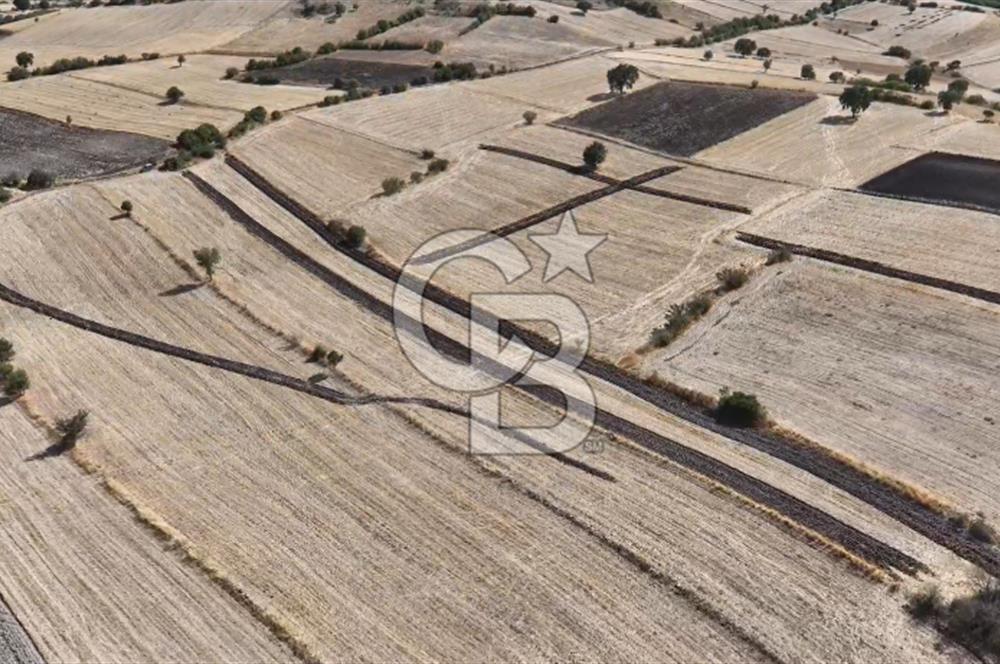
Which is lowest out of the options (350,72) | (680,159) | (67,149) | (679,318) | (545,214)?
(679,318)

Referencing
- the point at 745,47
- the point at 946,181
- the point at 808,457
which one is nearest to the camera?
the point at 808,457

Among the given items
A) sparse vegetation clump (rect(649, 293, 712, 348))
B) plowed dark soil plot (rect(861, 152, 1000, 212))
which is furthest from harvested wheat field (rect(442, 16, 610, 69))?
sparse vegetation clump (rect(649, 293, 712, 348))

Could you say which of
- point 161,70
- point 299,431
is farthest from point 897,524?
point 161,70

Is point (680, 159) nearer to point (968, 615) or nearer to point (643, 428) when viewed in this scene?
point (643, 428)

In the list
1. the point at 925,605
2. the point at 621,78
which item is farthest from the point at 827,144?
the point at 925,605

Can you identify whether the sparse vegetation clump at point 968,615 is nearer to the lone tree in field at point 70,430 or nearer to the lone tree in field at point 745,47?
the lone tree in field at point 70,430

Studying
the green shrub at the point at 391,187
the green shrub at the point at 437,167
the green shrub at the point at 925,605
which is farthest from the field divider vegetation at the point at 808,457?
the green shrub at the point at 437,167

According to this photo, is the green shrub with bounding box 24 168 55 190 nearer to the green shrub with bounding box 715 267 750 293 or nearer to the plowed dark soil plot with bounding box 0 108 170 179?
the plowed dark soil plot with bounding box 0 108 170 179
